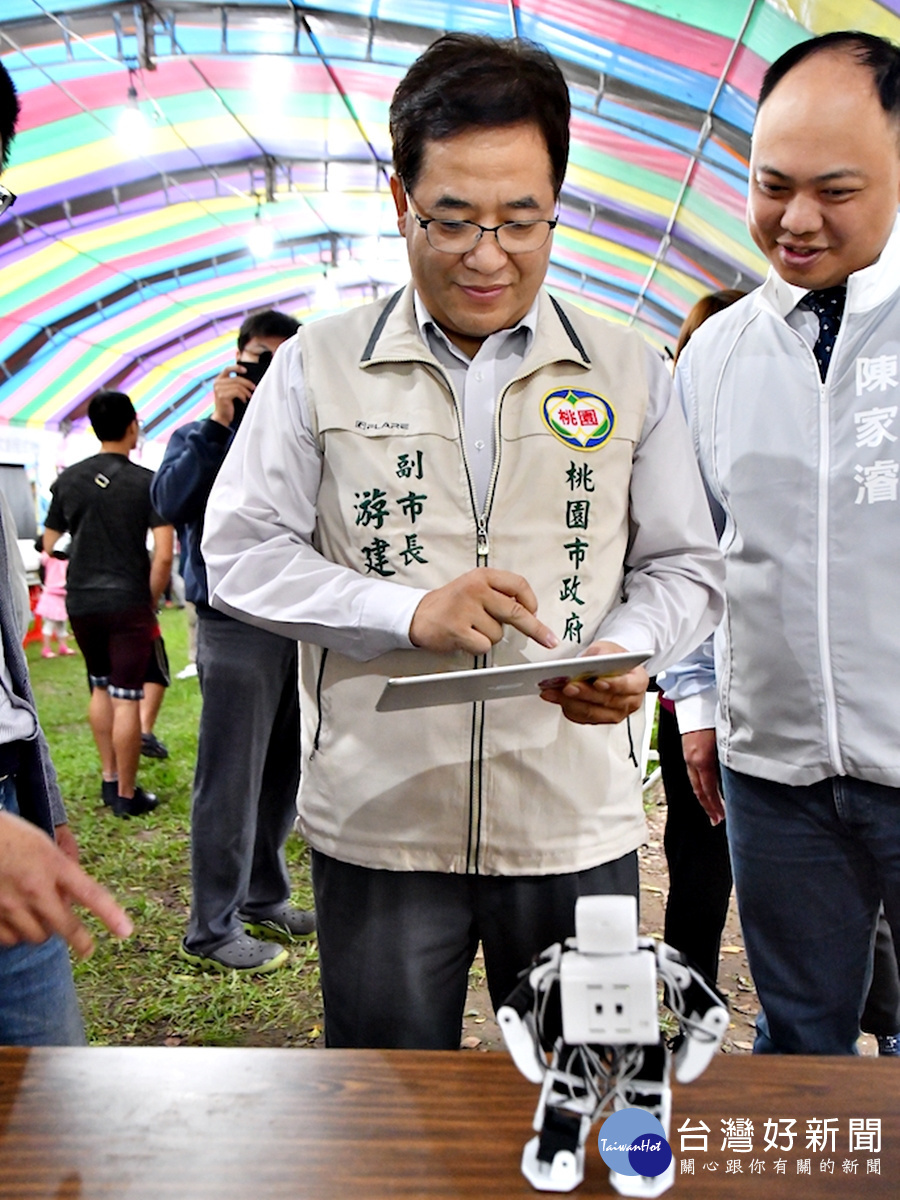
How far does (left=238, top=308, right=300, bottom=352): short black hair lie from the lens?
2732 mm

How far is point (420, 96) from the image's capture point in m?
1.18

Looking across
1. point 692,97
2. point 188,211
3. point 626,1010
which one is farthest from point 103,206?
point 626,1010

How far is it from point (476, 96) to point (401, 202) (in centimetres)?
17

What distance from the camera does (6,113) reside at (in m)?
1.28

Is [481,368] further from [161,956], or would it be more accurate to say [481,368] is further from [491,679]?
[161,956]

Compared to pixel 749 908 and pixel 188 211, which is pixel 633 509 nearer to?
pixel 749 908

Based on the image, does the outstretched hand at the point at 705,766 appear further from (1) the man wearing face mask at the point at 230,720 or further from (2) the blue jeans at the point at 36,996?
(1) the man wearing face mask at the point at 230,720

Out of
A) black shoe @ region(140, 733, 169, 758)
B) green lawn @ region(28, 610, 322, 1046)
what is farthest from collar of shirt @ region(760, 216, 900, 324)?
black shoe @ region(140, 733, 169, 758)

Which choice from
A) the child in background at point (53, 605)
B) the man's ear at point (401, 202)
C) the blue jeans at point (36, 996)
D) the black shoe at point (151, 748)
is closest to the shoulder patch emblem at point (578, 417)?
the man's ear at point (401, 202)

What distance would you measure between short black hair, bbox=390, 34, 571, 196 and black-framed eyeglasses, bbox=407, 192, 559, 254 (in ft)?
0.23

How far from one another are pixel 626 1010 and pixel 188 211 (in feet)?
33.3

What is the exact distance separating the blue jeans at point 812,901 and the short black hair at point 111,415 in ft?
10.5

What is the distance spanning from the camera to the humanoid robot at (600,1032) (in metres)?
0.75

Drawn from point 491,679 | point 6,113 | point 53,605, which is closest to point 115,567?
point 6,113
